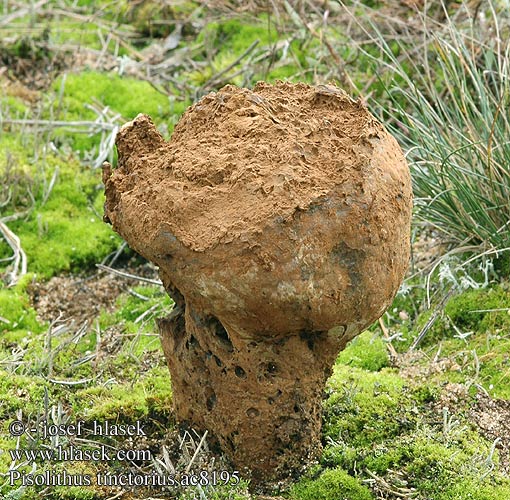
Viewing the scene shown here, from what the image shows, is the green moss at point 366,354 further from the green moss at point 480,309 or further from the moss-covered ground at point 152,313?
the green moss at point 480,309

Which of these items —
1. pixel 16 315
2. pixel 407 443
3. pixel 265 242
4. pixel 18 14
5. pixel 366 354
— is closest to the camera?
pixel 265 242

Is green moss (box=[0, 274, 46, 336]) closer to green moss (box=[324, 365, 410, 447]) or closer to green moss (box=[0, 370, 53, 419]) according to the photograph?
green moss (box=[0, 370, 53, 419])

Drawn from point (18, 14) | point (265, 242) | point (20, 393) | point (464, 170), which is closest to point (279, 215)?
point (265, 242)

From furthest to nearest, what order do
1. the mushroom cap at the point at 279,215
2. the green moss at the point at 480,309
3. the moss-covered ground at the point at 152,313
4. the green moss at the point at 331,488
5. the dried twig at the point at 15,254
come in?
1. the dried twig at the point at 15,254
2. the green moss at the point at 480,309
3. the moss-covered ground at the point at 152,313
4. the green moss at the point at 331,488
5. the mushroom cap at the point at 279,215

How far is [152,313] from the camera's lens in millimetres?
4500

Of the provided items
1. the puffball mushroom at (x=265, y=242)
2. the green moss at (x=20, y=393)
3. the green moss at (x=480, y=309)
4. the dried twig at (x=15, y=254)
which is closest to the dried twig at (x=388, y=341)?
the green moss at (x=480, y=309)

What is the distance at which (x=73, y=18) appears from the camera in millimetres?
7957

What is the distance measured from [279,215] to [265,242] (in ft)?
0.30

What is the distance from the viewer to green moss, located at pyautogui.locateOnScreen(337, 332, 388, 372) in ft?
13.0

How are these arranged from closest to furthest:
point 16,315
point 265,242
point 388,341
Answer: point 265,242 < point 388,341 < point 16,315

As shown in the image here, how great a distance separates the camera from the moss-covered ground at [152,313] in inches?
119

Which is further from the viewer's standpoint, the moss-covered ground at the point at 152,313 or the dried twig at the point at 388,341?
the dried twig at the point at 388,341

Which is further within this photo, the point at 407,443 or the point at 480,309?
the point at 480,309

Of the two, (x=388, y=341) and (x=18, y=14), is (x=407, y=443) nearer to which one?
(x=388, y=341)
